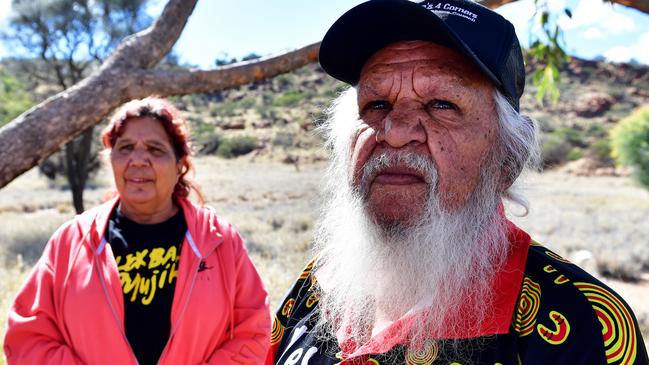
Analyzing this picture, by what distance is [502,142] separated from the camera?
154cm

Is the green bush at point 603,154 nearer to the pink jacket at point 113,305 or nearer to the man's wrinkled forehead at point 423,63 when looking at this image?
the pink jacket at point 113,305

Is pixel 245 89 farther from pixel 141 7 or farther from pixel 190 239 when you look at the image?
pixel 190 239

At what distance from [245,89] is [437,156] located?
5695 centimetres

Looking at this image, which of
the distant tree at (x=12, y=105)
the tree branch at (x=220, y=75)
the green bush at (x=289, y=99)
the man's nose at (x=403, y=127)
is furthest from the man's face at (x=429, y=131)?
the green bush at (x=289, y=99)

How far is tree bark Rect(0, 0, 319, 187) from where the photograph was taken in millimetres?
2291

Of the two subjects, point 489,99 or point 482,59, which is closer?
point 482,59

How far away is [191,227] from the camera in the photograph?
2791mm

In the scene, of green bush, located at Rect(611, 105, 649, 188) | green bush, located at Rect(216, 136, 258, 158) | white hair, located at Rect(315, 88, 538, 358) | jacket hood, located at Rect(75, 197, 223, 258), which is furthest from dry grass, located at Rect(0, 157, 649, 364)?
green bush, located at Rect(216, 136, 258, 158)

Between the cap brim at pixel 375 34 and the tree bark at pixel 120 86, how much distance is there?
3.47ft

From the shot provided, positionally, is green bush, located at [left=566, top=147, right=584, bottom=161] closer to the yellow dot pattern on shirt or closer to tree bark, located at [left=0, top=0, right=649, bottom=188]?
tree bark, located at [left=0, top=0, right=649, bottom=188]

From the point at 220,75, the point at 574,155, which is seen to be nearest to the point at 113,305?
the point at 220,75

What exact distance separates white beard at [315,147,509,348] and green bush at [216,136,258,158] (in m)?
36.4

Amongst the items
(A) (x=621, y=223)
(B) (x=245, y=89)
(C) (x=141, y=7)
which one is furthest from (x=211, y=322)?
(B) (x=245, y=89)

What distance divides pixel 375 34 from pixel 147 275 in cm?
167
